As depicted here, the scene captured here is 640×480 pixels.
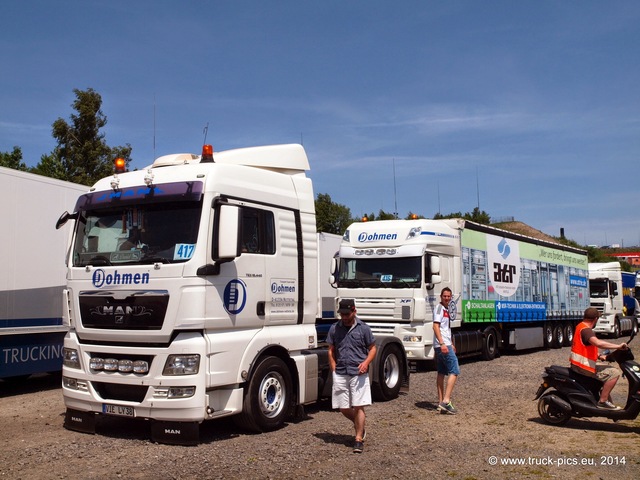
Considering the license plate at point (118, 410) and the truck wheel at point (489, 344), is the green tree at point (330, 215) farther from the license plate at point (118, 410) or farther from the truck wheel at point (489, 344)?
the license plate at point (118, 410)

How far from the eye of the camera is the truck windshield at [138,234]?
24.5 feet

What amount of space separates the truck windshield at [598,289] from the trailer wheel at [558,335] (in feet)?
21.6

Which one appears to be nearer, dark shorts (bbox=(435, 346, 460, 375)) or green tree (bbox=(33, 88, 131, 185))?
dark shorts (bbox=(435, 346, 460, 375))

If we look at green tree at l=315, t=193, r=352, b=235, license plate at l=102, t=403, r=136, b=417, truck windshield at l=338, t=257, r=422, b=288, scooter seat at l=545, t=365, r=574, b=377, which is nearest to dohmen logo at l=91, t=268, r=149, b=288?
license plate at l=102, t=403, r=136, b=417

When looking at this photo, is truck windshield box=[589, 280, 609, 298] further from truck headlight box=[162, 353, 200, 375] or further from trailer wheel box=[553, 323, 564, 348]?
truck headlight box=[162, 353, 200, 375]

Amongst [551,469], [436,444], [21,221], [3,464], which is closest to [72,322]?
[3,464]

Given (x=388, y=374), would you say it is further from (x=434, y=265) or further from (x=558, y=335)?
(x=558, y=335)

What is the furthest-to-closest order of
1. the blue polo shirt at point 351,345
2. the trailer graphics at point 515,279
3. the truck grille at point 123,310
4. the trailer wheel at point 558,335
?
the trailer wheel at point 558,335
the trailer graphics at point 515,279
the blue polo shirt at point 351,345
the truck grille at point 123,310

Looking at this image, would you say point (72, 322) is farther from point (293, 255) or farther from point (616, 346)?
point (616, 346)

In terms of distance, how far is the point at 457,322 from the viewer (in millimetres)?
16047

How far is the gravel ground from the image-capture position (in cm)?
646

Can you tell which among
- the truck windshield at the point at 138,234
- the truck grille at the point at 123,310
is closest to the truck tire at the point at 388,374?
the truck grille at the point at 123,310

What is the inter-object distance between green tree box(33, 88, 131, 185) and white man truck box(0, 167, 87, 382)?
1172 cm

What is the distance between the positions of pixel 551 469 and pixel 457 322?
9504mm
